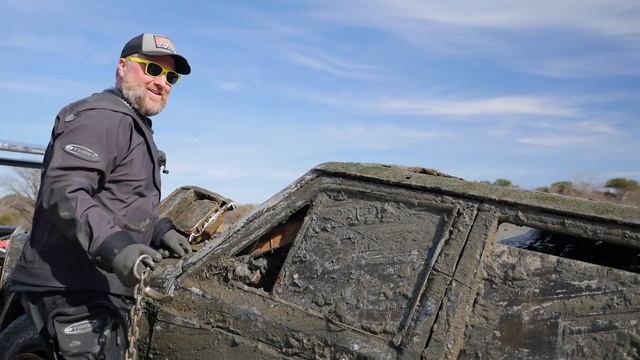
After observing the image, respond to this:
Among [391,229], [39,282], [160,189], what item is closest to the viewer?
[391,229]

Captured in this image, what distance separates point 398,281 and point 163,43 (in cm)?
168

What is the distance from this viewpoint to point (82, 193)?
2.55 m

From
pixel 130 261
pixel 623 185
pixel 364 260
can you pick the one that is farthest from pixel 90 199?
pixel 623 185

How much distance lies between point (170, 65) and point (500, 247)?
1819 millimetres

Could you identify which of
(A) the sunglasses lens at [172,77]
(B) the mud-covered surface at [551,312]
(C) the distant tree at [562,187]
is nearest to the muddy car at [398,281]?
(B) the mud-covered surface at [551,312]

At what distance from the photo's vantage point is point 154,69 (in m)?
3.11

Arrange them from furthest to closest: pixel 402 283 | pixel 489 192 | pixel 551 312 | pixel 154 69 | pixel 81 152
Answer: pixel 154 69, pixel 81 152, pixel 489 192, pixel 402 283, pixel 551 312

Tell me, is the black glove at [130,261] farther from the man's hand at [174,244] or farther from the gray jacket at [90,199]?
the man's hand at [174,244]

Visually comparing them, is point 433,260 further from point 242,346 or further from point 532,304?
point 242,346

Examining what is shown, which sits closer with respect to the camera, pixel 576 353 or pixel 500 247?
pixel 576 353

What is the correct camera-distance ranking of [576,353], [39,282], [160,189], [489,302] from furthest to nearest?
[160,189], [39,282], [489,302], [576,353]

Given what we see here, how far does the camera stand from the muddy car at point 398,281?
217 centimetres

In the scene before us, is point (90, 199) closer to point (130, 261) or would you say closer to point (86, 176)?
point (86, 176)

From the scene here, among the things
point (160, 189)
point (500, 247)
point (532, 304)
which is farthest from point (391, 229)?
point (160, 189)
